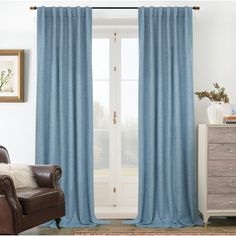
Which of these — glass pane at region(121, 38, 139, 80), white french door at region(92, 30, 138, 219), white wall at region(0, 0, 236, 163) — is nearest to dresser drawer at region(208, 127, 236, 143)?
white wall at region(0, 0, 236, 163)

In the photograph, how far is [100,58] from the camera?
18.1 feet

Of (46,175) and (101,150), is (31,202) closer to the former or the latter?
(46,175)

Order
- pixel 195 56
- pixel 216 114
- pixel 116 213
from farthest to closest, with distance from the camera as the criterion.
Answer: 1. pixel 195 56
2. pixel 116 213
3. pixel 216 114

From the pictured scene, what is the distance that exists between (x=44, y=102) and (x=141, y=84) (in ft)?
3.73

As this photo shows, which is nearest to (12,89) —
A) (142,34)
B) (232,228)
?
(142,34)

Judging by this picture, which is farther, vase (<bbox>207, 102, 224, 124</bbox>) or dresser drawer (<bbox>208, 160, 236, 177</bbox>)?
vase (<bbox>207, 102, 224, 124</bbox>)

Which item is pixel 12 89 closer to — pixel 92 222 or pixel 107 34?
pixel 107 34

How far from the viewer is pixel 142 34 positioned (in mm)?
5086

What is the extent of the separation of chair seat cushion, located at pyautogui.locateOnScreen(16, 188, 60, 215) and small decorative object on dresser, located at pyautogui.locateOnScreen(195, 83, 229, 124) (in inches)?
74.6

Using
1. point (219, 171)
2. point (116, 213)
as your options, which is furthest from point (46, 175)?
point (219, 171)

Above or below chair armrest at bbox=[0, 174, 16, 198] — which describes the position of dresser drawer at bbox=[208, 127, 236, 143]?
above

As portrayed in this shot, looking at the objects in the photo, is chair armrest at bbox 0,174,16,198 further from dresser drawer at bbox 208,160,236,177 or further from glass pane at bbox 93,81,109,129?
dresser drawer at bbox 208,160,236,177

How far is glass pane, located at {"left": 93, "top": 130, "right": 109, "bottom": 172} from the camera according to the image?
550 centimetres

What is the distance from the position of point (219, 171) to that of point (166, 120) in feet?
2.73
